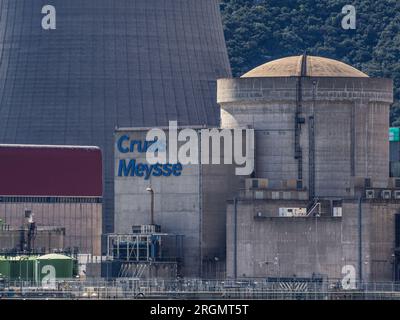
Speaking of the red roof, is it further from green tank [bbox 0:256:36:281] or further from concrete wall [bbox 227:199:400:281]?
A: concrete wall [bbox 227:199:400:281]

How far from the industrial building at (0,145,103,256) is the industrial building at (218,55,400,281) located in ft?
35.3

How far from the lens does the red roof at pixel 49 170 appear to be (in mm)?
133125

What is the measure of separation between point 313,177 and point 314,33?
167ft

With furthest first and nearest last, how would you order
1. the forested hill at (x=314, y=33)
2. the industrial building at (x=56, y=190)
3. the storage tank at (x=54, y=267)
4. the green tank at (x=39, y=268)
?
the forested hill at (x=314, y=33)
the industrial building at (x=56, y=190)
the green tank at (x=39, y=268)
the storage tank at (x=54, y=267)

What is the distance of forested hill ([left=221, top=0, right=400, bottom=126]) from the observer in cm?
16850

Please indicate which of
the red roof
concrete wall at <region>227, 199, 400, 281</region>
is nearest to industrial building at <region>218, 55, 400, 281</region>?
concrete wall at <region>227, 199, 400, 281</region>

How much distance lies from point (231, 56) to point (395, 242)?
5662 centimetres

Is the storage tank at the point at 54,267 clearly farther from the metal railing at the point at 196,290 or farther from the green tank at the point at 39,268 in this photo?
the metal railing at the point at 196,290

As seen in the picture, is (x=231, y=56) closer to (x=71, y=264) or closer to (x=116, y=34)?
(x=116, y=34)

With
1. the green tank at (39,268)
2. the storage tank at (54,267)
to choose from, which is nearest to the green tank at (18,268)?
the green tank at (39,268)

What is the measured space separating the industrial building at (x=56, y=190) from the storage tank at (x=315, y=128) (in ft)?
39.9

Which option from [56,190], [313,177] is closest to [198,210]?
[313,177]

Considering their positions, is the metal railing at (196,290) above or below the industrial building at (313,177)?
below

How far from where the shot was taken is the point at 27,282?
115 metres
